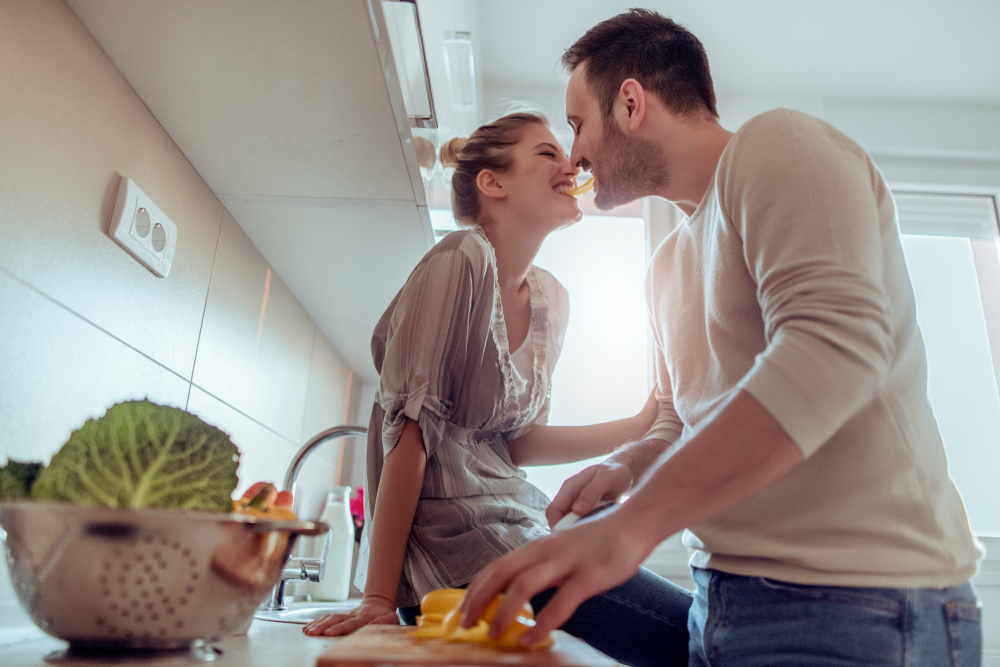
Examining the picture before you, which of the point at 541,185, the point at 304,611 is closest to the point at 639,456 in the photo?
the point at 541,185

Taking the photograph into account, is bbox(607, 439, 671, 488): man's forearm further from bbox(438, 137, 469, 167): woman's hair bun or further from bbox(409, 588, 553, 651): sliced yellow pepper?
bbox(438, 137, 469, 167): woman's hair bun

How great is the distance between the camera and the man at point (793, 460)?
1.55 feet

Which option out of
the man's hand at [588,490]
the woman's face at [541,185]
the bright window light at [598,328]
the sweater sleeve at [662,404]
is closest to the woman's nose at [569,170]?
the woman's face at [541,185]

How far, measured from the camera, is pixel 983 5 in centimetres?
198

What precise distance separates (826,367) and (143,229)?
2.64 feet

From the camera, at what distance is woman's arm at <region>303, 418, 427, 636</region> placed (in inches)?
31.5

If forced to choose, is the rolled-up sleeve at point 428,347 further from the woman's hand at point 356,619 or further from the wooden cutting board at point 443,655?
the wooden cutting board at point 443,655

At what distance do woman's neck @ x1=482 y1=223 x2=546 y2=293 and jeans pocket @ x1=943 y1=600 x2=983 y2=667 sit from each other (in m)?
0.86

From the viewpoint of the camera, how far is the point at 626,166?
982mm

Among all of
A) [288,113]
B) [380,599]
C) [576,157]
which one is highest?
[576,157]

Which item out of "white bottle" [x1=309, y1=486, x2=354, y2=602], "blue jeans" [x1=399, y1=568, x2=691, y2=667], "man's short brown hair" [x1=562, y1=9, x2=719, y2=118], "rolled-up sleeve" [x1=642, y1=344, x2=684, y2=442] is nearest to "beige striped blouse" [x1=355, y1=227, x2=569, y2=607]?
"blue jeans" [x1=399, y1=568, x2=691, y2=667]

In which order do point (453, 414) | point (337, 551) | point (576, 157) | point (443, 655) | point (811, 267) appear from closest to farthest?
point (443, 655) → point (811, 267) → point (453, 414) → point (576, 157) → point (337, 551)

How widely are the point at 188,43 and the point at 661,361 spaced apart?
775 millimetres

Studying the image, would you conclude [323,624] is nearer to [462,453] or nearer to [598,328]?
[462,453]
